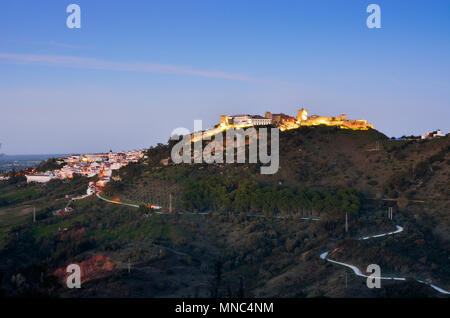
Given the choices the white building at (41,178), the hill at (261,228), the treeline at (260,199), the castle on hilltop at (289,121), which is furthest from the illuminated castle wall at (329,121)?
the white building at (41,178)

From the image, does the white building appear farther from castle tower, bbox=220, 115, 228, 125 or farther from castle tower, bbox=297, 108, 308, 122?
castle tower, bbox=297, 108, 308, 122

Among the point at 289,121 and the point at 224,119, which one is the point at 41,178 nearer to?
the point at 224,119

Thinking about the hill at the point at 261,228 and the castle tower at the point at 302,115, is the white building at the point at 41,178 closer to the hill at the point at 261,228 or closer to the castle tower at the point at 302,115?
the hill at the point at 261,228

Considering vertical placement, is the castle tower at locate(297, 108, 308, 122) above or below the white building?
above

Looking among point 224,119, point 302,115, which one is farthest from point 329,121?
point 224,119

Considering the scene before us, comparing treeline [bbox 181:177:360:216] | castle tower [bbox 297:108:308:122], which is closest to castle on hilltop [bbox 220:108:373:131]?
castle tower [bbox 297:108:308:122]

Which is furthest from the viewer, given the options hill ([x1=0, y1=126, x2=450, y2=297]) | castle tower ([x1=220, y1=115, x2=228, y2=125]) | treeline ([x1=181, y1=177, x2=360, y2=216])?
castle tower ([x1=220, y1=115, x2=228, y2=125])
